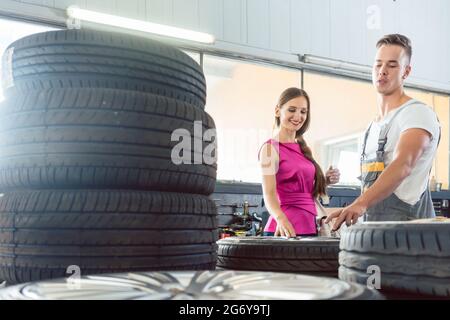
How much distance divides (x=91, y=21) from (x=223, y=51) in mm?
1256

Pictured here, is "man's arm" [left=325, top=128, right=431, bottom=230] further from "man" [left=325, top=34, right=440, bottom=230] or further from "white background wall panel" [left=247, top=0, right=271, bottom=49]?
"white background wall panel" [left=247, top=0, right=271, bottom=49]

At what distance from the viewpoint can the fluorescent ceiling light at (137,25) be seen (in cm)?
375

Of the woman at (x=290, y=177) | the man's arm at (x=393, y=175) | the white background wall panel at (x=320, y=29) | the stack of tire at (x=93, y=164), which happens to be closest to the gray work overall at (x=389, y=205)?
the man's arm at (x=393, y=175)

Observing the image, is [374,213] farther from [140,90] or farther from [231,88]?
[231,88]

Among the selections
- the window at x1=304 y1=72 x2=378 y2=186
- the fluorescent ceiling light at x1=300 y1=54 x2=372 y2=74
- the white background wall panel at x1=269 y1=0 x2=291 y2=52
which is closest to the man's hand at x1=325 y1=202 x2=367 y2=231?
the white background wall panel at x1=269 y1=0 x2=291 y2=52

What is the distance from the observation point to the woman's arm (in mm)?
2154

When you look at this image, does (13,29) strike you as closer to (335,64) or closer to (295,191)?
(295,191)

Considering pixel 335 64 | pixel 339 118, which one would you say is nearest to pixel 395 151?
pixel 335 64

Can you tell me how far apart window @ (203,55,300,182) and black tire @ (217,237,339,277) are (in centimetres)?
300

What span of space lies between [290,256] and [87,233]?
2.15 feet

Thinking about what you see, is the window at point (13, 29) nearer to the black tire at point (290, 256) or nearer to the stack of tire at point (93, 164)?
the stack of tire at point (93, 164)

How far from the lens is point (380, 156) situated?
1.84 metres

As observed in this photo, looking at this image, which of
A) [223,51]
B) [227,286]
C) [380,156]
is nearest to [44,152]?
[227,286]

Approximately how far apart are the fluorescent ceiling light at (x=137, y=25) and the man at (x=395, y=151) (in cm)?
259
